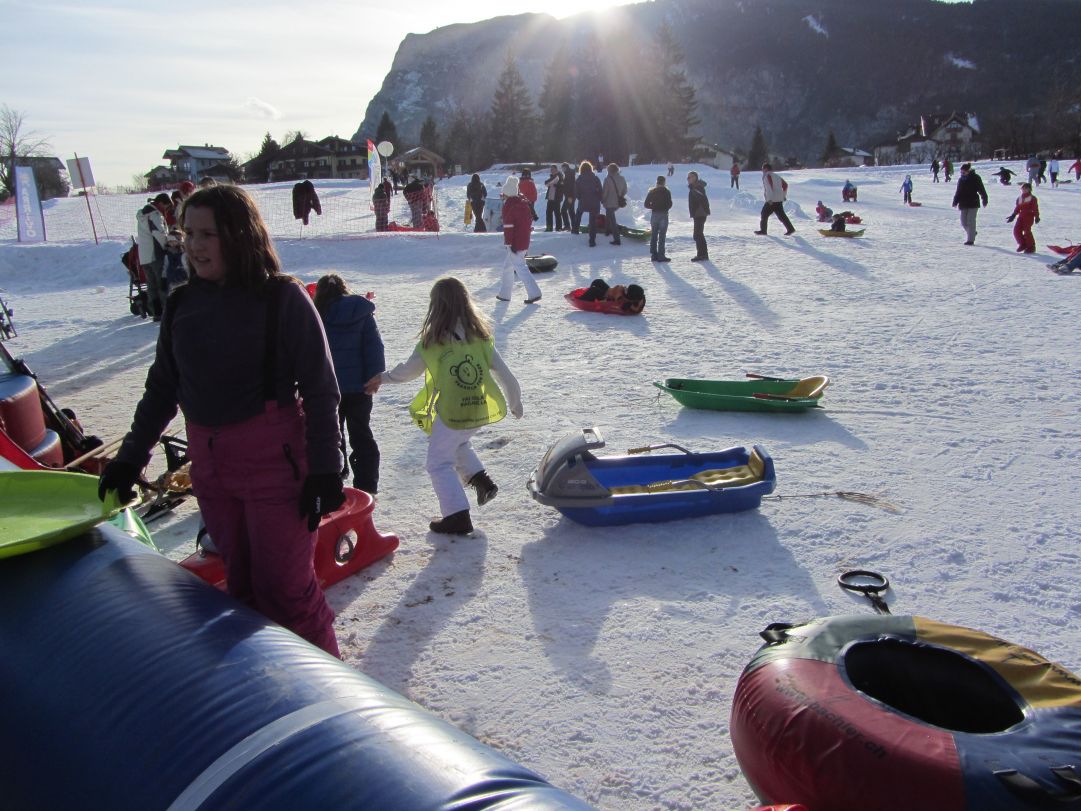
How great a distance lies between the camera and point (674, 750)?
2.64 meters

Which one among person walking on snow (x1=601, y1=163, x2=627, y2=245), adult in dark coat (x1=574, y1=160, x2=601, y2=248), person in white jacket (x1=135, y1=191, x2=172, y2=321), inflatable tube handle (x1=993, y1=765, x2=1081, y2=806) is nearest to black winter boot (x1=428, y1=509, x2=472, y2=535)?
inflatable tube handle (x1=993, y1=765, x2=1081, y2=806)

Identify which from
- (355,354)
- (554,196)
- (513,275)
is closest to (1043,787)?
(355,354)

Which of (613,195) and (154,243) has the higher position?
(613,195)

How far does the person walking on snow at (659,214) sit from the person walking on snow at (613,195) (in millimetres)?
1986

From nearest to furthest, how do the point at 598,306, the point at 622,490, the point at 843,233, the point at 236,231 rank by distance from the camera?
the point at 236,231, the point at 622,490, the point at 598,306, the point at 843,233

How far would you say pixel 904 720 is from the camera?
2.00 meters

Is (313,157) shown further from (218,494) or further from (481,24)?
(481,24)

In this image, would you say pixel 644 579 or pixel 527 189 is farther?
pixel 527 189

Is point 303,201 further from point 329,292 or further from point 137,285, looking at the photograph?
point 329,292

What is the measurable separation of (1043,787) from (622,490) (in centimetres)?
294

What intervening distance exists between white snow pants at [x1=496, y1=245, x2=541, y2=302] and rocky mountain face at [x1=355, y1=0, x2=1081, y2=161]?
107832 millimetres

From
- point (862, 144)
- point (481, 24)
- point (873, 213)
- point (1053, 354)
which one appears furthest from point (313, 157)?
point (481, 24)

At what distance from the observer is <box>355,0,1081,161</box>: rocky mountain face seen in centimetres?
11494

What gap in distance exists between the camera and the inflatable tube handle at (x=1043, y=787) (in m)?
1.74
